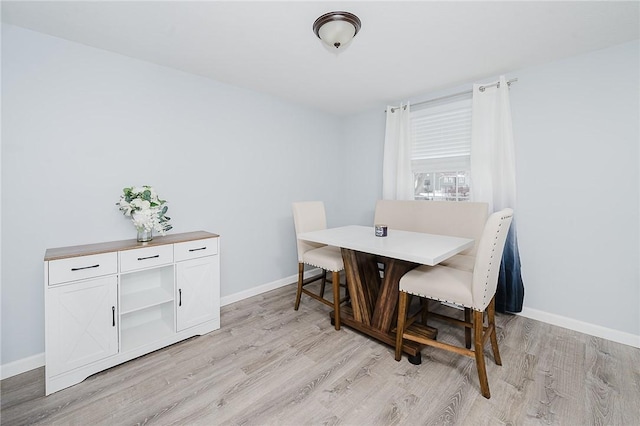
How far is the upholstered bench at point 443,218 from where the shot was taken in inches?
101

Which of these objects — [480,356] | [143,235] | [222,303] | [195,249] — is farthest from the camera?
[222,303]

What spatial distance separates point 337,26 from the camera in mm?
1763

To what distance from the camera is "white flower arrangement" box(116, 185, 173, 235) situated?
2141 mm

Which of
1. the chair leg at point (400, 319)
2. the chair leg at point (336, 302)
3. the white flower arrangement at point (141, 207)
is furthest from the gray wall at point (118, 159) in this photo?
the chair leg at point (400, 319)

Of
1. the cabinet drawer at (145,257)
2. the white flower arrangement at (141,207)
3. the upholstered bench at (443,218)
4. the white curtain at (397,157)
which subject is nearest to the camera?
the cabinet drawer at (145,257)

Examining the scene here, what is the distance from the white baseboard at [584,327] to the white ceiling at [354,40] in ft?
7.64

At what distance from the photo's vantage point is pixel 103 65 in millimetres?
2184

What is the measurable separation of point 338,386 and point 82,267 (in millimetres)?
1871

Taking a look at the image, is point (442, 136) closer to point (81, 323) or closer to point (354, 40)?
point (354, 40)

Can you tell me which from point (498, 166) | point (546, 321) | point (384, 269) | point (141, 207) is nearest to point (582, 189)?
point (498, 166)

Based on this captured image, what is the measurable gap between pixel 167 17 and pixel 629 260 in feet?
12.9

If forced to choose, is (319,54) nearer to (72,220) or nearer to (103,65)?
(103,65)

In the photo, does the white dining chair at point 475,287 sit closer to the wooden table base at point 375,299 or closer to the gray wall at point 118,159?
the wooden table base at point 375,299

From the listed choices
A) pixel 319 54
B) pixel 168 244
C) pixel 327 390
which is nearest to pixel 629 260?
pixel 327 390
